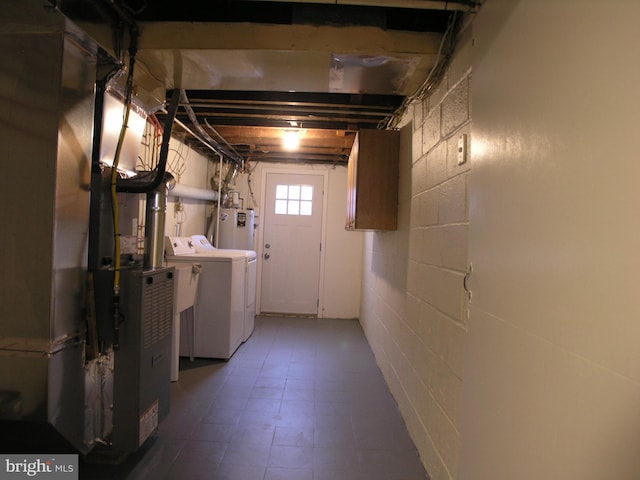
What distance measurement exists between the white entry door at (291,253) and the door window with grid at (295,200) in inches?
0.6

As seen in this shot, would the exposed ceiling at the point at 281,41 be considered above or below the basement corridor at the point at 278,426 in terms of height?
above

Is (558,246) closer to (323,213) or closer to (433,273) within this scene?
(433,273)

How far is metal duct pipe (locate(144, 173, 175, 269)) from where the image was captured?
1949 millimetres

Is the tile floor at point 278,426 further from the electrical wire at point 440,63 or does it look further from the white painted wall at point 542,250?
the electrical wire at point 440,63

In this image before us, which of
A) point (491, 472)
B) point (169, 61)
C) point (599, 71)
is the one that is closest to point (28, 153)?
point (169, 61)

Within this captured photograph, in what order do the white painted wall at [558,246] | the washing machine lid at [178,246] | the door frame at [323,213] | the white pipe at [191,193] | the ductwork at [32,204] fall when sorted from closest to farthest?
the white painted wall at [558,246], the ductwork at [32,204], the washing machine lid at [178,246], the white pipe at [191,193], the door frame at [323,213]

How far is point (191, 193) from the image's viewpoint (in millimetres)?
3666

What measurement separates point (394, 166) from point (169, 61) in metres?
1.66

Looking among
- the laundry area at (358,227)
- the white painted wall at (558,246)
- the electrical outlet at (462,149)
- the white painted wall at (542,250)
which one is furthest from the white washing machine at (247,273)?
the white painted wall at (558,246)

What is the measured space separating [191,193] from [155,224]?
1.79 meters

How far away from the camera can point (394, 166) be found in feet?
8.52

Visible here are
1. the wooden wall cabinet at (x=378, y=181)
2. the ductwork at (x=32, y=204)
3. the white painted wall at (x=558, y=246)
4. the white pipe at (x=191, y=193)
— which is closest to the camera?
the white painted wall at (x=558, y=246)

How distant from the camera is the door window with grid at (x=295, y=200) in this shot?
16.5 ft

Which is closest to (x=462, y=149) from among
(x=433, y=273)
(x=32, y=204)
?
(x=433, y=273)
